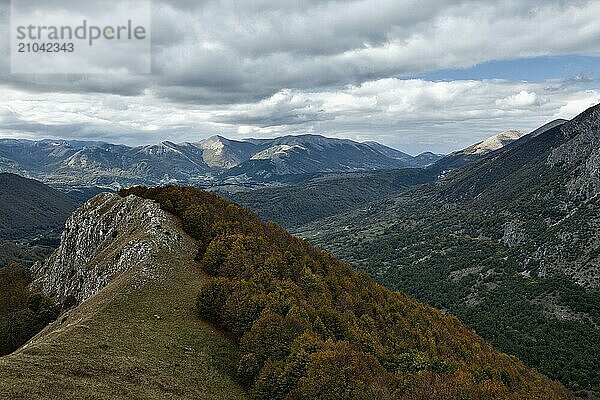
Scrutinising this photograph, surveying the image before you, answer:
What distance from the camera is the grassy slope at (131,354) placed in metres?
37.9

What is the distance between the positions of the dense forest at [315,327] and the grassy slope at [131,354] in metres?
3.48

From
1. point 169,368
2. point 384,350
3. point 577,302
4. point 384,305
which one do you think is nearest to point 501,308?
point 577,302

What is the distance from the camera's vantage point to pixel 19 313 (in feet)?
267

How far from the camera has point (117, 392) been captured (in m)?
38.9

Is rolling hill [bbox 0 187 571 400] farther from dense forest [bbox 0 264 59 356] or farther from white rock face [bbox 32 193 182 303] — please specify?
dense forest [bbox 0 264 59 356]

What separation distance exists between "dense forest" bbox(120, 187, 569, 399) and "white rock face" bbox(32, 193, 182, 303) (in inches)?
267

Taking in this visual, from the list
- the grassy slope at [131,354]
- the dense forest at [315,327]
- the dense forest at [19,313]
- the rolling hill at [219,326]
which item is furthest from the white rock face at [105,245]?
the dense forest at [315,327]

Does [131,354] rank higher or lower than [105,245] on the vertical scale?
lower

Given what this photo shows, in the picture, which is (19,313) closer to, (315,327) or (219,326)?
(219,326)

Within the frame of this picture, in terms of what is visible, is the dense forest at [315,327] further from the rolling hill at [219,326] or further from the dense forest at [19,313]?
the dense forest at [19,313]

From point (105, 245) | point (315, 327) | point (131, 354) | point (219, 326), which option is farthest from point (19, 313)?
point (315, 327)

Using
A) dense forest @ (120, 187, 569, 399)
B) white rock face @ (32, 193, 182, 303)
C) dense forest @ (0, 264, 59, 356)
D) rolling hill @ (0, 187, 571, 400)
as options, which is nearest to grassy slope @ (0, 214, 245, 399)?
rolling hill @ (0, 187, 571, 400)

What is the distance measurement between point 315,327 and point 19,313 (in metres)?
57.0

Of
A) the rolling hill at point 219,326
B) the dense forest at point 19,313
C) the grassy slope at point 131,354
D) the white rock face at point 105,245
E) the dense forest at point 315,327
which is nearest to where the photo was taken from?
the grassy slope at point 131,354
